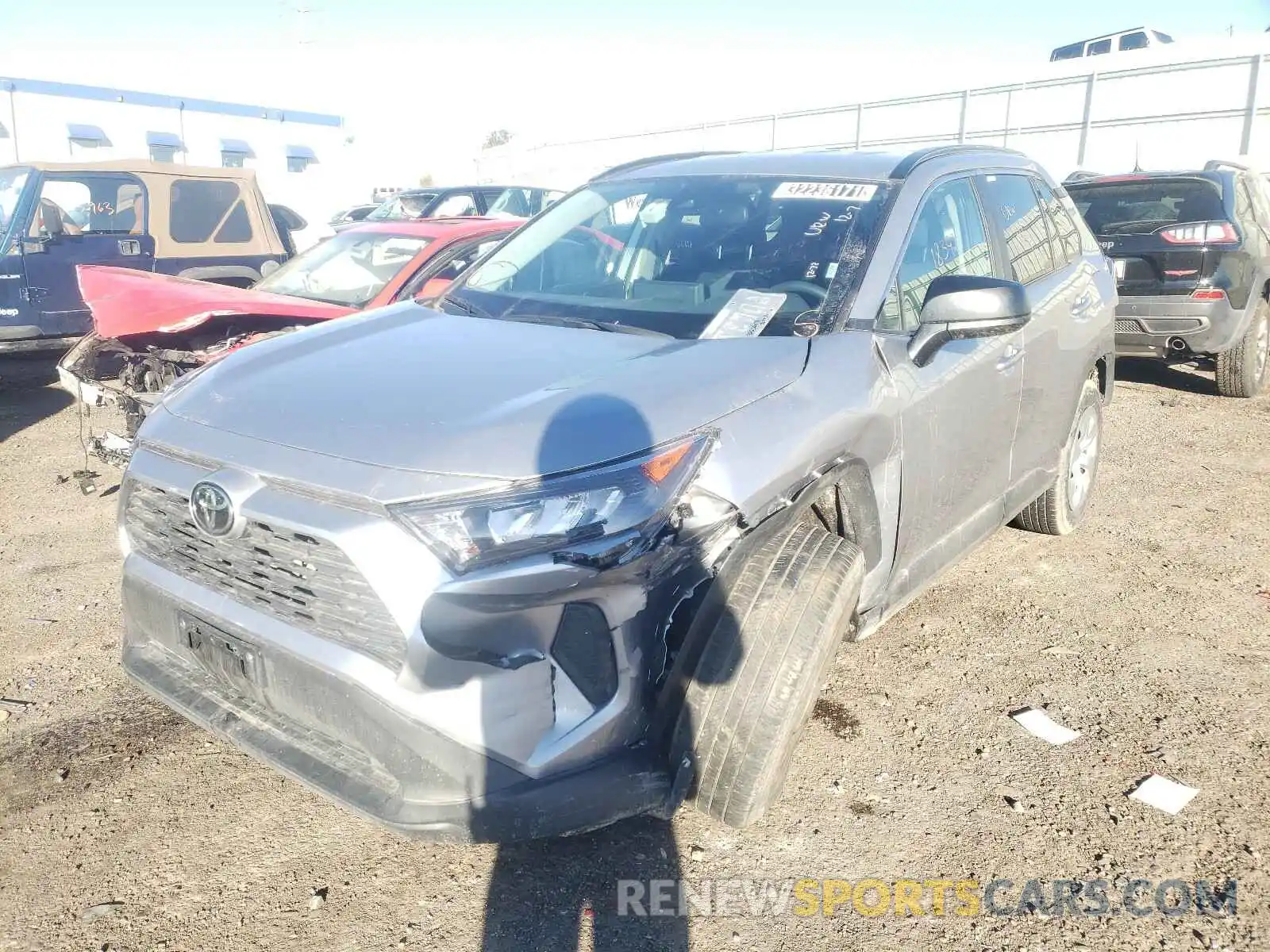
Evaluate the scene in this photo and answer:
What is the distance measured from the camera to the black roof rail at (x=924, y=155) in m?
3.24

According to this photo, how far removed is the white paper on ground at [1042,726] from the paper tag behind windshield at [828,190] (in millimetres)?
1782

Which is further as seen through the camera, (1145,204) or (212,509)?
(1145,204)

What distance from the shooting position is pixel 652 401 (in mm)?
2301

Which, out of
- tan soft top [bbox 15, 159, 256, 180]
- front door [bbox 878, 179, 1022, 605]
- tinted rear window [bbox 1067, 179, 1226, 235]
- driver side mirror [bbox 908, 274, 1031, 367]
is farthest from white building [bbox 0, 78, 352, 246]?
driver side mirror [bbox 908, 274, 1031, 367]

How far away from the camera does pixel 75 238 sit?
821 cm

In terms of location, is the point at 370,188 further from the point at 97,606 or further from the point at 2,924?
the point at 2,924

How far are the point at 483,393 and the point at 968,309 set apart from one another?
1.42 metres

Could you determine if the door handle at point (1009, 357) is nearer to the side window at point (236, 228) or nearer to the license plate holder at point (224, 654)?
the license plate holder at point (224, 654)

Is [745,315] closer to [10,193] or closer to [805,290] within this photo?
[805,290]

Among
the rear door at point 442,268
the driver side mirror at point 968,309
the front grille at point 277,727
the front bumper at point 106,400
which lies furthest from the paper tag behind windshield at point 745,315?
the rear door at point 442,268

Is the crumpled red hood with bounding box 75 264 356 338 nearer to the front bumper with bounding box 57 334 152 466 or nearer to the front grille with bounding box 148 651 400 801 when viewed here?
the front bumper with bounding box 57 334 152 466

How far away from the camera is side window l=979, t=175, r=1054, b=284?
12.4 ft

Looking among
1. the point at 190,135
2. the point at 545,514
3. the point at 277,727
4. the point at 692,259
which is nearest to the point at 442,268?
the point at 692,259

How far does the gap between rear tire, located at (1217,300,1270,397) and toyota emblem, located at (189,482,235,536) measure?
7.70 m
